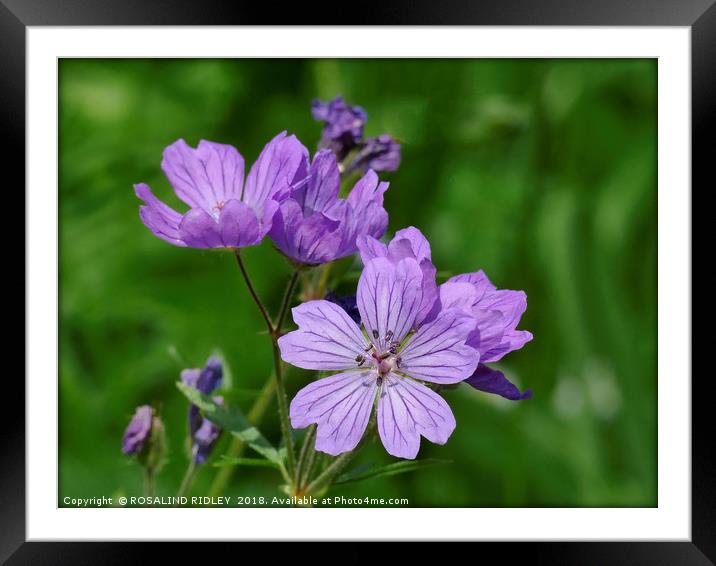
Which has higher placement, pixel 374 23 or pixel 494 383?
pixel 374 23

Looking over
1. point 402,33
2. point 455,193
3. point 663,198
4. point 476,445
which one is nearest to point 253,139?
→ point 455,193

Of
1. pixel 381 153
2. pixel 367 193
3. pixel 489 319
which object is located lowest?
pixel 489 319

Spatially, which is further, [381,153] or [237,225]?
[381,153]

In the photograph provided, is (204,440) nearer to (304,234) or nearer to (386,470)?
(386,470)

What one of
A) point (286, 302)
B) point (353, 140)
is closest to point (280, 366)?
point (286, 302)

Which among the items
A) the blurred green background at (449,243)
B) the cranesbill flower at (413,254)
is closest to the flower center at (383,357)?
the cranesbill flower at (413,254)

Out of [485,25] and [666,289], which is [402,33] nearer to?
[485,25]
